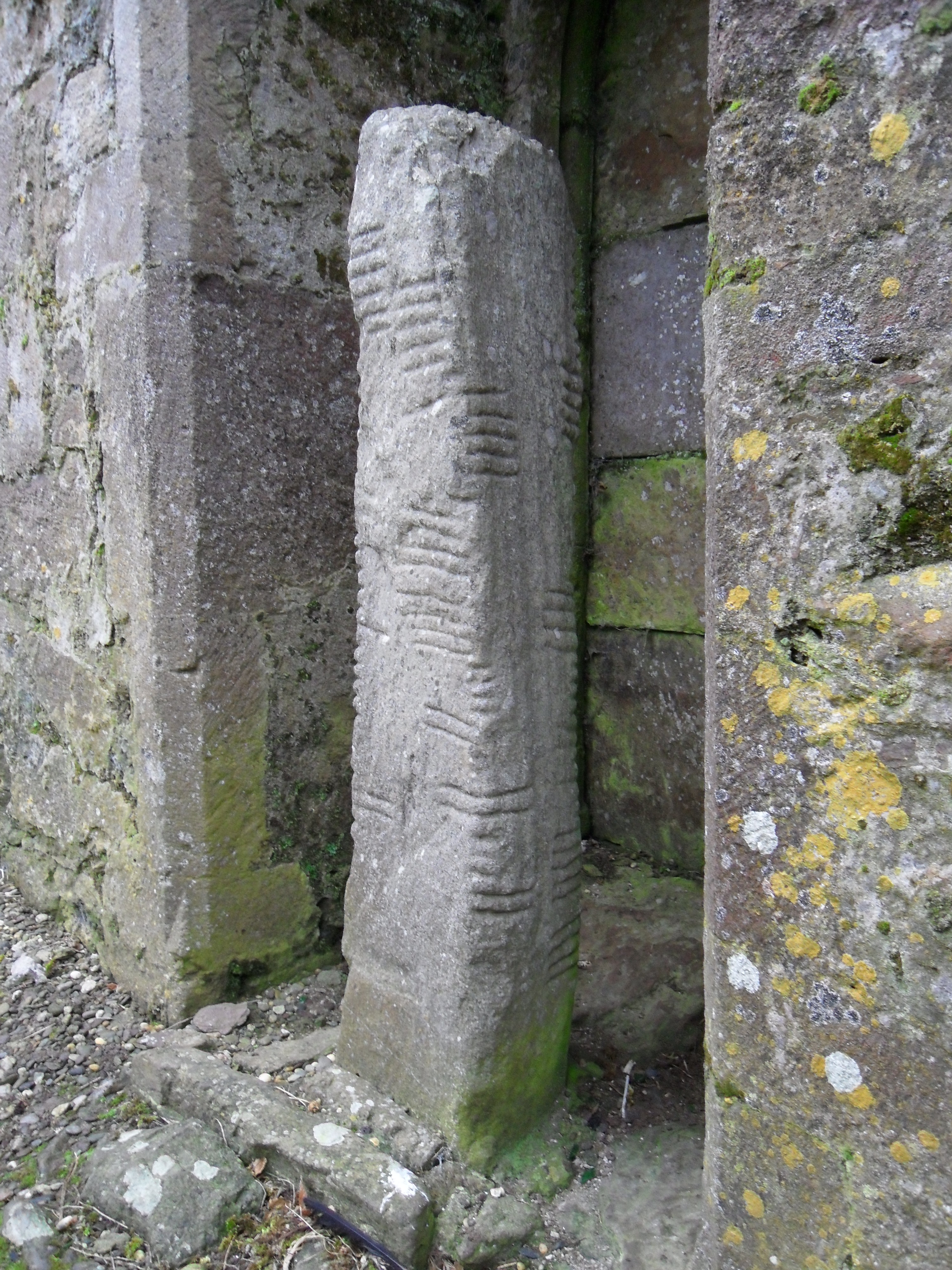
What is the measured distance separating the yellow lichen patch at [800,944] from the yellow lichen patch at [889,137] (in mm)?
958

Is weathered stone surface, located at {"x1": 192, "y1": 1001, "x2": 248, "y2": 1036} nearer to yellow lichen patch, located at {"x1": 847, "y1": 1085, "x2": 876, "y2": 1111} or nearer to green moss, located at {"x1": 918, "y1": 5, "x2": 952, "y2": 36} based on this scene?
yellow lichen patch, located at {"x1": 847, "y1": 1085, "x2": 876, "y2": 1111}

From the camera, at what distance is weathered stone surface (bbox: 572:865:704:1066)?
2.46 meters

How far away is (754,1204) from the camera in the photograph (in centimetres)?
133

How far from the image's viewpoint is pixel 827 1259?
1267mm

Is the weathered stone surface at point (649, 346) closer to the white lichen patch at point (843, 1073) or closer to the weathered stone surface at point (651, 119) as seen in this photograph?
the weathered stone surface at point (651, 119)

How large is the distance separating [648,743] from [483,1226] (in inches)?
65.7

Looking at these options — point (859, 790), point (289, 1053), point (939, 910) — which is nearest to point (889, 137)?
point (859, 790)

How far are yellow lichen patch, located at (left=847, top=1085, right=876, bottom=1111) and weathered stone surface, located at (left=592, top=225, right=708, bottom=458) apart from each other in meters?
2.10

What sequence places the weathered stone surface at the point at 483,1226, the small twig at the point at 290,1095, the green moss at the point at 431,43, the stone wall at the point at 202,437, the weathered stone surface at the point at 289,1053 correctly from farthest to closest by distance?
the green moss at the point at 431,43 < the stone wall at the point at 202,437 < the weathered stone surface at the point at 289,1053 < the small twig at the point at 290,1095 < the weathered stone surface at the point at 483,1226

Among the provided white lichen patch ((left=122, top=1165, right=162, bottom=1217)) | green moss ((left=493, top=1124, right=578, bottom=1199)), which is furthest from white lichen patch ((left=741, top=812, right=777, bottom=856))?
white lichen patch ((left=122, top=1165, right=162, bottom=1217))

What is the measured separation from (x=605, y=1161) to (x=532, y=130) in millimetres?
2833

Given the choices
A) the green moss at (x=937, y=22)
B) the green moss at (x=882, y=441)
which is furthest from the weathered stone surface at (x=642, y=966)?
the green moss at (x=937, y=22)

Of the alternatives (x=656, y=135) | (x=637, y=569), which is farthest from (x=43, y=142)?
(x=637, y=569)

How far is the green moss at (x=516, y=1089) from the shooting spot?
1.95 metres
